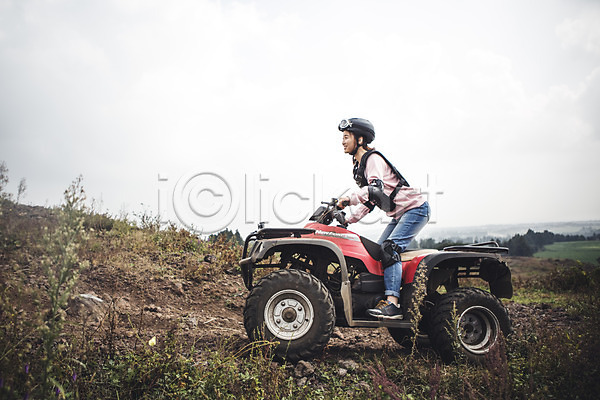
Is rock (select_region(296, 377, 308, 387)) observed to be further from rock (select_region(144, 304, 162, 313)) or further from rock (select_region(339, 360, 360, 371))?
rock (select_region(144, 304, 162, 313))

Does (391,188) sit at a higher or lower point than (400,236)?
higher

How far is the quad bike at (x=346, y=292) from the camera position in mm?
4074

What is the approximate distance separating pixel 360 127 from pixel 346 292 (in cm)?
201

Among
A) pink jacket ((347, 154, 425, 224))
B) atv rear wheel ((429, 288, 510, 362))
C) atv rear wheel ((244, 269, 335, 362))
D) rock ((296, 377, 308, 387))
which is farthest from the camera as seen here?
pink jacket ((347, 154, 425, 224))

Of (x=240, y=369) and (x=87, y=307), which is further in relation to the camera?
(x=87, y=307)

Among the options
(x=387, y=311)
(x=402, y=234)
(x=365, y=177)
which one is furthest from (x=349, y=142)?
(x=387, y=311)

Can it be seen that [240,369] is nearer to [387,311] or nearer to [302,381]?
[302,381]

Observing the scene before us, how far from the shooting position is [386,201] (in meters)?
4.70

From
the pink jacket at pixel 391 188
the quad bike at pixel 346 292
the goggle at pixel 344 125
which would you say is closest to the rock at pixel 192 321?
the quad bike at pixel 346 292

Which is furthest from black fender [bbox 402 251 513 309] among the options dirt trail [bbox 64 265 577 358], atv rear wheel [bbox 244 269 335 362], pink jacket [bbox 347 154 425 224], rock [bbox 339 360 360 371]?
atv rear wheel [bbox 244 269 335 362]

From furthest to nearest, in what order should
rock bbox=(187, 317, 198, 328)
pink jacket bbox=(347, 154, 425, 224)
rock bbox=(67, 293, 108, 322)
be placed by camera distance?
rock bbox=(187, 317, 198, 328)
rock bbox=(67, 293, 108, 322)
pink jacket bbox=(347, 154, 425, 224)

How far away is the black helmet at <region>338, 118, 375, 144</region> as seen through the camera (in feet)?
16.4

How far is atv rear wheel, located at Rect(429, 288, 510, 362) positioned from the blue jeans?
600 mm

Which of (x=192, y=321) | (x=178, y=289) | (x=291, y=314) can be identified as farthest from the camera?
(x=178, y=289)
